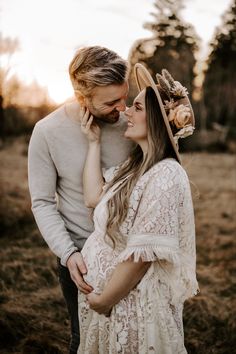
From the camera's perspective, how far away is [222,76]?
108 feet

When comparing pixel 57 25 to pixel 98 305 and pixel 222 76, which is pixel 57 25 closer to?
pixel 98 305

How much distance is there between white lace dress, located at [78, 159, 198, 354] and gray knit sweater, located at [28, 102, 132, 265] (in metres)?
0.26

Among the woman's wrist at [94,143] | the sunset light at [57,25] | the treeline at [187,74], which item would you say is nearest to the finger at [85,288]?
the woman's wrist at [94,143]

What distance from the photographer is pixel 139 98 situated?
7.97ft

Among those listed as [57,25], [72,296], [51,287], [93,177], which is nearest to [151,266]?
[93,177]

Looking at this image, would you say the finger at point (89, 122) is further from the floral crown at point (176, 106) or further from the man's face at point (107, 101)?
the floral crown at point (176, 106)

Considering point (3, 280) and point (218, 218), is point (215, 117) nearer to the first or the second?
point (218, 218)

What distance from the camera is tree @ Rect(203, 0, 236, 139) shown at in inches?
1208

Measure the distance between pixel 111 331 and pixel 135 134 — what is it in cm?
108

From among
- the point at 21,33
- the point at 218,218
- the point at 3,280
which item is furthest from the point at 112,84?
the point at 21,33

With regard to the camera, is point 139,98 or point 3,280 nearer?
point 139,98

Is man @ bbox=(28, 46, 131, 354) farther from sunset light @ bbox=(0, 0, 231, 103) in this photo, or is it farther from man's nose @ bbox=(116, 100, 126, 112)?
sunset light @ bbox=(0, 0, 231, 103)

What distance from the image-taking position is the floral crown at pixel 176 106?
233cm

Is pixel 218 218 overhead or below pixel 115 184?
below
